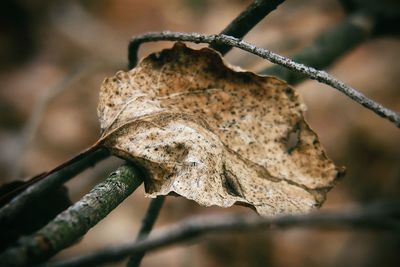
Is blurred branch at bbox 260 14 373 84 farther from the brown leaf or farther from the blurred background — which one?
the brown leaf

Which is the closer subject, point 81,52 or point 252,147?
point 252,147

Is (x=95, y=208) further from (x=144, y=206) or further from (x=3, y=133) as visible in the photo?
(x=3, y=133)

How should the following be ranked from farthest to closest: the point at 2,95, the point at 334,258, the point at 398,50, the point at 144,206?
the point at 2,95
the point at 398,50
the point at 144,206
the point at 334,258

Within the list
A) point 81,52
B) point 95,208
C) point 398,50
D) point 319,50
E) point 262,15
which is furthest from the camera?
point 81,52

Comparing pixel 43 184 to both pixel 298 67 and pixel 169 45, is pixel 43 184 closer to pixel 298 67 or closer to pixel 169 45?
pixel 298 67

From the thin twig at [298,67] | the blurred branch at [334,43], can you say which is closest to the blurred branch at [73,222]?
the thin twig at [298,67]

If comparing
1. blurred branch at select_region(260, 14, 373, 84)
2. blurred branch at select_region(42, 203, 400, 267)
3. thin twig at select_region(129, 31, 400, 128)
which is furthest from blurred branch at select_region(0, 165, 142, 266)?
blurred branch at select_region(260, 14, 373, 84)

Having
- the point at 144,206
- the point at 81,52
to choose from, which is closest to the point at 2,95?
the point at 81,52

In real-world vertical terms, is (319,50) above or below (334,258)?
A: above
